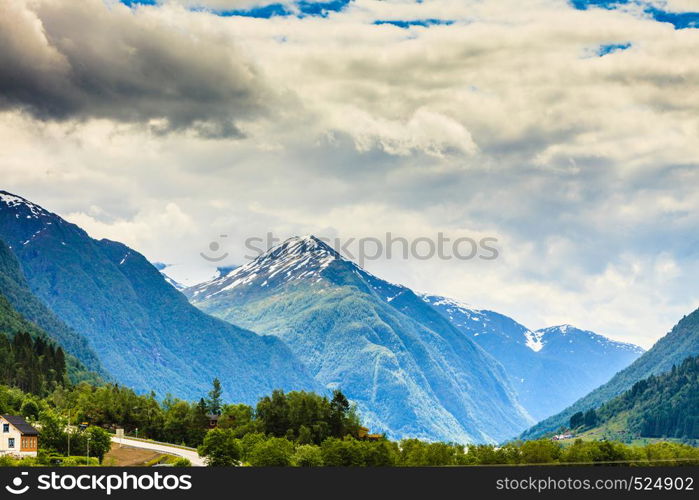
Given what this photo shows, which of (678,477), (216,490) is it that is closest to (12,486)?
(216,490)

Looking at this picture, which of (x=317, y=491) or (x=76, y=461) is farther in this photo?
(x=76, y=461)

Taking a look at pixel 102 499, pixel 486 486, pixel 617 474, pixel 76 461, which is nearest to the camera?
pixel 102 499

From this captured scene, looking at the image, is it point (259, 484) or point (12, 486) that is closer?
point (12, 486)

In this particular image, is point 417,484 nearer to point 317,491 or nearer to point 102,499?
point 317,491

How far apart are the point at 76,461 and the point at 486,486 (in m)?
98.6

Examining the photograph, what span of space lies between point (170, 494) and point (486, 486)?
36.6m

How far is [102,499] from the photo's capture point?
11606 centimetres

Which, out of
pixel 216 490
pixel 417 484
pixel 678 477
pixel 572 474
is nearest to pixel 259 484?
pixel 216 490

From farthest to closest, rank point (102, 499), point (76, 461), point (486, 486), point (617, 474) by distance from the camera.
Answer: point (76, 461) → point (617, 474) → point (486, 486) → point (102, 499)

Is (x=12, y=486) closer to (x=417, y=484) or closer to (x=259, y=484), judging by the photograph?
(x=259, y=484)

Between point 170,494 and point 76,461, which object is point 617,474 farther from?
point 76,461

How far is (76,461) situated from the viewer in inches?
7771

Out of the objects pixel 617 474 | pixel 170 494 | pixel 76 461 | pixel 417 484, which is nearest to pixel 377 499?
pixel 417 484

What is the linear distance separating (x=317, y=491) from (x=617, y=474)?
43.1 metres
